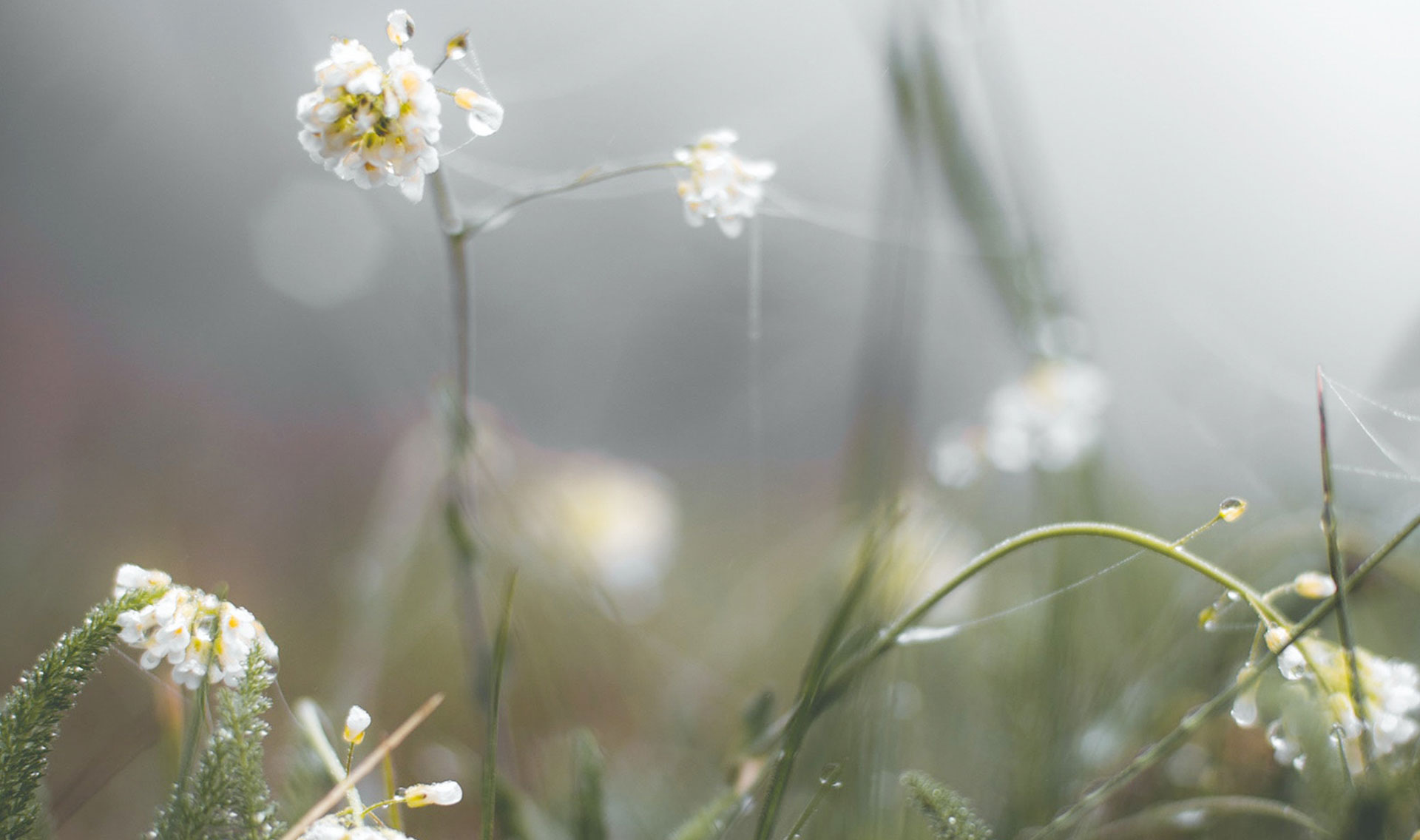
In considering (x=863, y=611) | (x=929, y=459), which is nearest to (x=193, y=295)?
(x=929, y=459)

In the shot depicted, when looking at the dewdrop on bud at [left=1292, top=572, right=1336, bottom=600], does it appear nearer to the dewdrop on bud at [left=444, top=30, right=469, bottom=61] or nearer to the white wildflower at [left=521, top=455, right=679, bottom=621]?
the dewdrop on bud at [left=444, top=30, right=469, bottom=61]

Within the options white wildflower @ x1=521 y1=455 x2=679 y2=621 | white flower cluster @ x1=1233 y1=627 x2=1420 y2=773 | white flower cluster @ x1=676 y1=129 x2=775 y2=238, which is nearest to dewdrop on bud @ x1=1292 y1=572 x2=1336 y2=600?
white flower cluster @ x1=1233 y1=627 x2=1420 y2=773

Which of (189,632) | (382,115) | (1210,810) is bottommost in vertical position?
(1210,810)

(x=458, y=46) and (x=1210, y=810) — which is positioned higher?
(x=458, y=46)

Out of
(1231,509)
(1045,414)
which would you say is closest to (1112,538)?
(1231,509)

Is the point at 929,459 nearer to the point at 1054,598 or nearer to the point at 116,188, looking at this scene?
the point at 1054,598

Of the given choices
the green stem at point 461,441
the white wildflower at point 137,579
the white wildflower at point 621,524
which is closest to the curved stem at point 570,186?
the green stem at point 461,441

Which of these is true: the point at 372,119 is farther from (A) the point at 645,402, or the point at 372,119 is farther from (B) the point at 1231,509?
(A) the point at 645,402
